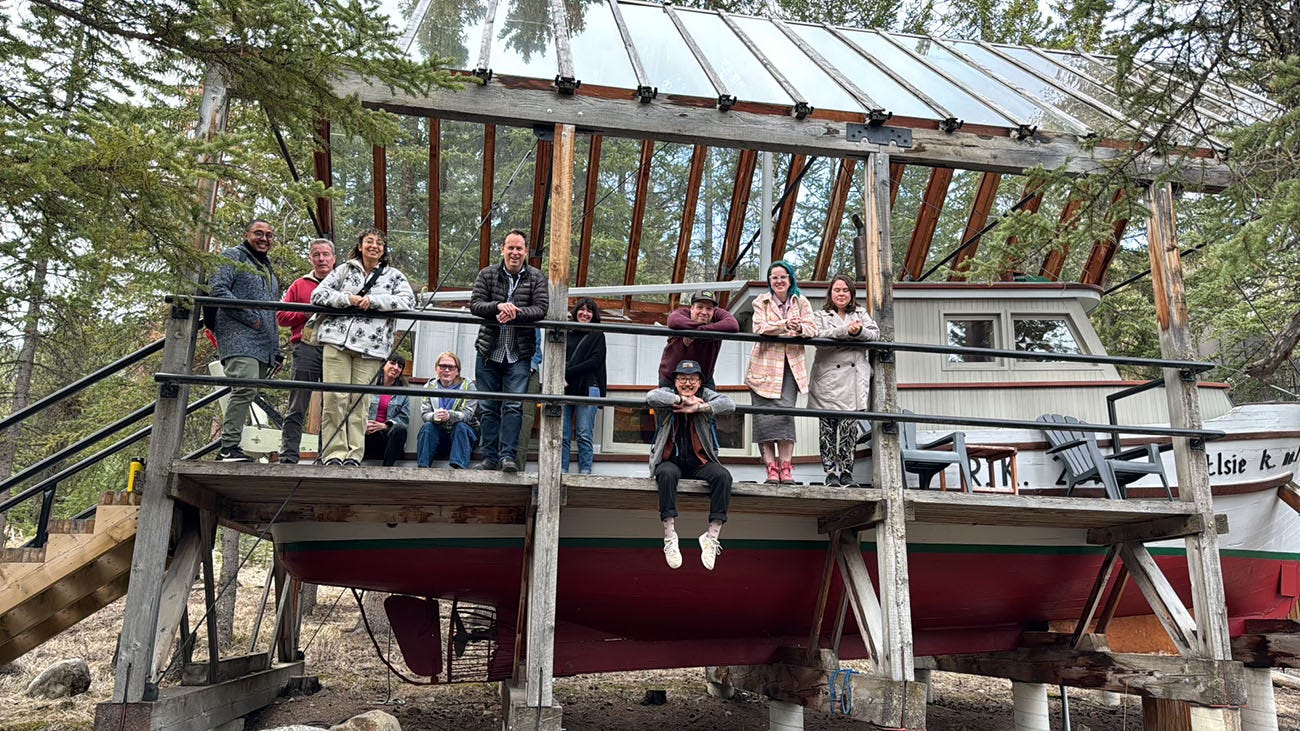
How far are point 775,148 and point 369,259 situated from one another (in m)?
3.36

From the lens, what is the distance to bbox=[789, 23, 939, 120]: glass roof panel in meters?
8.16

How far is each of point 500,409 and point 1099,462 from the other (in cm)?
501

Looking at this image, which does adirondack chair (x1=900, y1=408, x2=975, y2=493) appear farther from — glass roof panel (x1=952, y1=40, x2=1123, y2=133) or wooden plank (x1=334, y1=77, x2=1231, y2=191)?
glass roof panel (x1=952, y1=40, x2=1123, y2=133)

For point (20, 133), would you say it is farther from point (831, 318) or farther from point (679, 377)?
point (831, 318)

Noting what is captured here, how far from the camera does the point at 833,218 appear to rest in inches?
524

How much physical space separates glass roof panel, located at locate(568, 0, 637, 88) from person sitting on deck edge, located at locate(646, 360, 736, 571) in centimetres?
262

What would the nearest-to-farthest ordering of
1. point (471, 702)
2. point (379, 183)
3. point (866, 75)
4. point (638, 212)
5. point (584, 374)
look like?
1. point (584, 374)
2. point (866, 75)
3. point (471, 702)
4. point (379, 183)
5. point (638, 212)

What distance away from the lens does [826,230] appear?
13.5m

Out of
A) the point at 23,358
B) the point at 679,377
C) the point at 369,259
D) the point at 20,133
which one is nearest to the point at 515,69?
the point at 369,259

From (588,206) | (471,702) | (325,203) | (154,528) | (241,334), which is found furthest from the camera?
(588,206)

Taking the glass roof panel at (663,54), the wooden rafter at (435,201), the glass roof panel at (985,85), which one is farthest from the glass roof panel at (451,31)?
the glass roof panel at (985,85)

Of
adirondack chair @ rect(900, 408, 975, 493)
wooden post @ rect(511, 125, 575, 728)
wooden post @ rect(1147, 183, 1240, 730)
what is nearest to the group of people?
wooden post @ rect(511, 125, 575, 728)

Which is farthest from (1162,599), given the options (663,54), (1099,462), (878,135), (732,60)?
(663,54)

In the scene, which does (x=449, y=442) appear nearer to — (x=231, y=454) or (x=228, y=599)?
(x=231, y=454)
